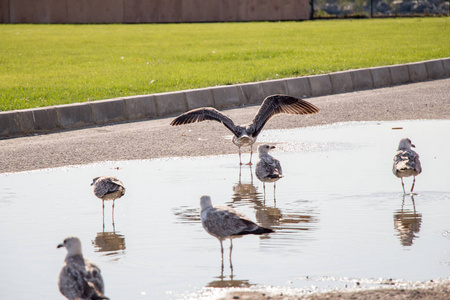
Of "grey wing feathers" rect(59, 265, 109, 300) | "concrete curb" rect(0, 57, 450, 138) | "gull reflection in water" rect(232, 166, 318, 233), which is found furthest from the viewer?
"concrete curb" rect(0, 57, 450, 138)

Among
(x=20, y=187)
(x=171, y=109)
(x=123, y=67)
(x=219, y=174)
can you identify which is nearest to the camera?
(x=20, y=187)

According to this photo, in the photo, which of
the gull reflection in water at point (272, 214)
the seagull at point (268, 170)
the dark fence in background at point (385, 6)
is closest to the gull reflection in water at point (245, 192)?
the gull reflection in water at point (272, 214)

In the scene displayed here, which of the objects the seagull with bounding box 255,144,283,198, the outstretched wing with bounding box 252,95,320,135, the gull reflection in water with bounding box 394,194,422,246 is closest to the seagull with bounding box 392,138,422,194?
the gull reflection in water with bounding box 394,194,422,246

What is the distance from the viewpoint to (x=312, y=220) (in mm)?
6496

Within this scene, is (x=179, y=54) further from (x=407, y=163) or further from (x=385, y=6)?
(x=385, y=6)

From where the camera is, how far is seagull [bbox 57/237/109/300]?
417 cm

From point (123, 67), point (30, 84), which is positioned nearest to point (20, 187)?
point (30, 84)

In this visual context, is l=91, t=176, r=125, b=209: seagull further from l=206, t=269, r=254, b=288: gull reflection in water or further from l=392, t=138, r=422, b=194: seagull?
l=392, t=138, r=422, b=194: seagull

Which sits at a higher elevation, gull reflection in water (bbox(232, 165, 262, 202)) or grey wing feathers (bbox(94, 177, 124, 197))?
gull reflection in water (bbox(232, 165, 262, 202))

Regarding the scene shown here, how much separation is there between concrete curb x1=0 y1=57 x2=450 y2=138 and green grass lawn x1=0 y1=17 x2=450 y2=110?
590 mm

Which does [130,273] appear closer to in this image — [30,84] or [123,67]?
[30,84]

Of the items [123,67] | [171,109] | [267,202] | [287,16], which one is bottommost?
[267,202]

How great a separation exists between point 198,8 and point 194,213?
30.8m

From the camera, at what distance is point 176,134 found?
433 inches
